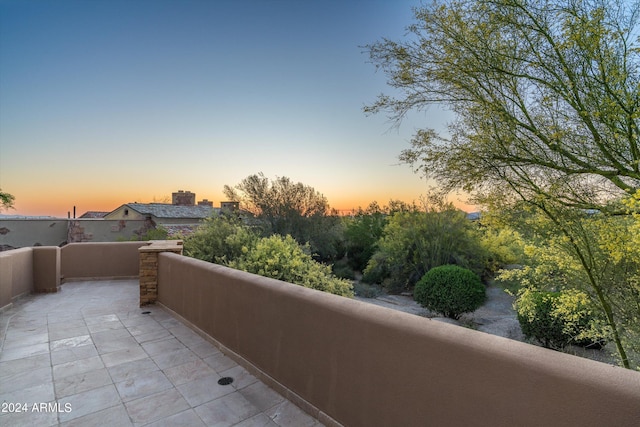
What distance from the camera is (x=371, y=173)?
31.5 ft

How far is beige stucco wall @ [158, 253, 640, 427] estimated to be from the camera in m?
1.29

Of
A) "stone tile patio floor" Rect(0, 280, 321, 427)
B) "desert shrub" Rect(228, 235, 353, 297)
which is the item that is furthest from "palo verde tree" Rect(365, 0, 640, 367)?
"stone tile patio floor" Rect(0, 280, 321, 427)

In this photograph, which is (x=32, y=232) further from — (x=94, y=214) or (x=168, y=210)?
(x=94, y=214)

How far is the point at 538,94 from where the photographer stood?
315 cm

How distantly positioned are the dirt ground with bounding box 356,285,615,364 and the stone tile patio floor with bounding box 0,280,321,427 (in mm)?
5392

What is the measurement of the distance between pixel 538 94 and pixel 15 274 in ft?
30.1

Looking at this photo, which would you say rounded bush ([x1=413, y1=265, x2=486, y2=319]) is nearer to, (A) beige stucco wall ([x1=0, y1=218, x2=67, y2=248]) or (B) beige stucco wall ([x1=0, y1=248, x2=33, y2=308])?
(B) beige stucco wall ([x1=0, y1=248, x2=33, y2=308])

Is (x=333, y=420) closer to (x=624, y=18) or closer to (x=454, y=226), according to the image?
(x=624, y=18)

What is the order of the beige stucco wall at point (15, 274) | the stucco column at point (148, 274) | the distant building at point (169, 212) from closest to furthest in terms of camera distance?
the beige stucco wall at point (15, 274)
the stucco column at point (148, 274)
the distant building at point (169, 212)

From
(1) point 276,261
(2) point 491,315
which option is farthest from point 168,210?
(2) point 491,315

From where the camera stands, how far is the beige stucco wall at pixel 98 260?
28.2 feet

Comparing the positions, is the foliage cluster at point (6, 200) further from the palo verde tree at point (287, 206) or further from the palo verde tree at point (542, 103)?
the palo verde tree at point (542, 103)

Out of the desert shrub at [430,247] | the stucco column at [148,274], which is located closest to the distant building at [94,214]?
the stucco column at [148,274]

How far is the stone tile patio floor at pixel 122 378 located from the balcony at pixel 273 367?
0.02 metres
